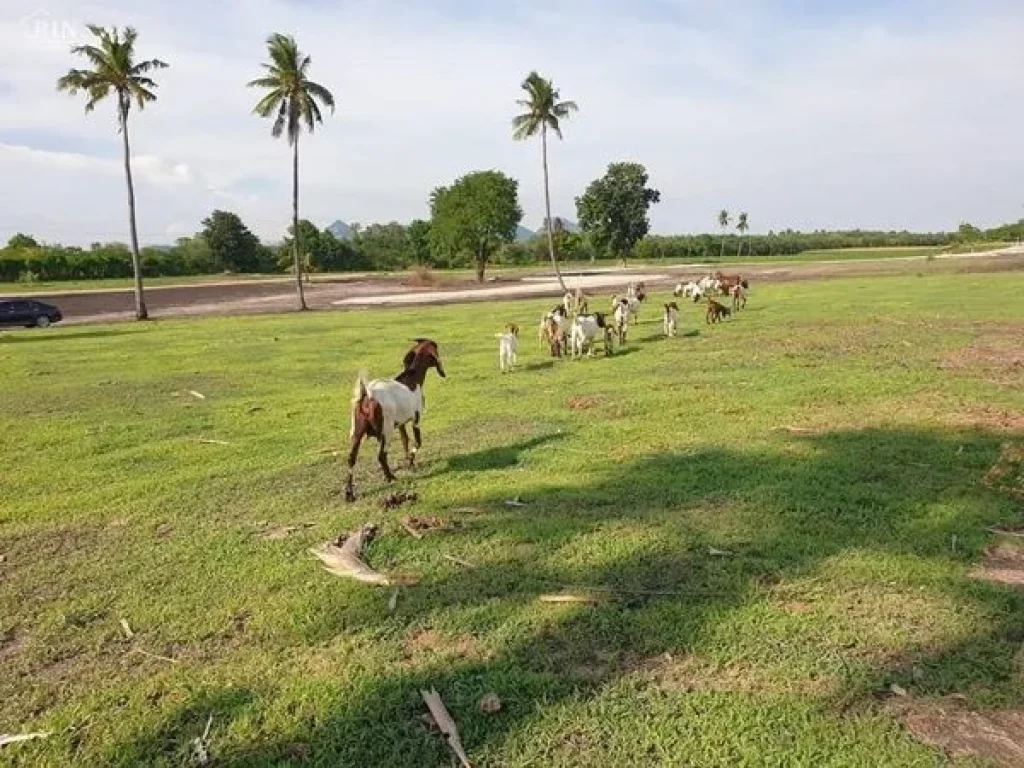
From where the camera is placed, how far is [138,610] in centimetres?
570

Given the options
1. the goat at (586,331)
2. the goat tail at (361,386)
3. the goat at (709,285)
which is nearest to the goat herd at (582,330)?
the goat at (586,331)

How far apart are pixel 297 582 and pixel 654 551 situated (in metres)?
2.79

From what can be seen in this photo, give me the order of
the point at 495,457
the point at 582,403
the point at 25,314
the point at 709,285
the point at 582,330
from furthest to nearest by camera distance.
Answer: the point at 25,314, the point at 709,285, the point at 582,330, the point at 582,403, the point at 495,457

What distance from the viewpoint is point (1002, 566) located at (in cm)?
598

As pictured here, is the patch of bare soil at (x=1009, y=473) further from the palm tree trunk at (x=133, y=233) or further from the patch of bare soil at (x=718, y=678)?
the palm tree trunk at (x=133, y=233)

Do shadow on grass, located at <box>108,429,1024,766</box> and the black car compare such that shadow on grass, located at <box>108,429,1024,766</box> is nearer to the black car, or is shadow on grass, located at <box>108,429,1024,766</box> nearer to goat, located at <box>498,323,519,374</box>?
goat, located at <box>498,323,519,374</box>

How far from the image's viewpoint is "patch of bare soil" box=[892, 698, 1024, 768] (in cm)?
389

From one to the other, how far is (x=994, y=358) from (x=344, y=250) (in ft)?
353

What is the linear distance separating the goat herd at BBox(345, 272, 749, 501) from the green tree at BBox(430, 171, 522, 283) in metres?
37.5

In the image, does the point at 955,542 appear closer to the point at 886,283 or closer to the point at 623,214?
the point at 886,283

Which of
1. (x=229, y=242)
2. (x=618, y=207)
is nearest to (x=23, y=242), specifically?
(x=229, y=242)

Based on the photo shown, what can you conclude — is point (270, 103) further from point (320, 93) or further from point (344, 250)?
point (344, 250)

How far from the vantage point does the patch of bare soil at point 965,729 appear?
3.89 meters

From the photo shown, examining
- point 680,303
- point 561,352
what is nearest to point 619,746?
point 561,352
